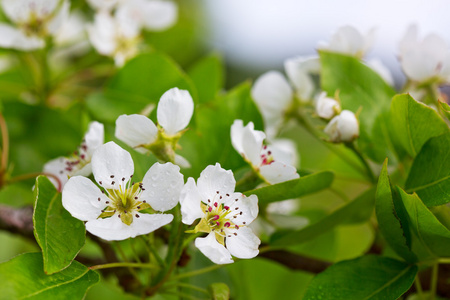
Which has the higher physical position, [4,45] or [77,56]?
[4,45]

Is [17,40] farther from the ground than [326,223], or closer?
farther from the ground

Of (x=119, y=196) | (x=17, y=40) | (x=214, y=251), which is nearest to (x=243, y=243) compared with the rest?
(x=214, y=251)

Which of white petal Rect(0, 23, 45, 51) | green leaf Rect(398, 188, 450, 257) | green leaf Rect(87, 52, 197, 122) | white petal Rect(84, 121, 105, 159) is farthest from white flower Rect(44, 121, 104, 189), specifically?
green leaf Rect(398, 188, 450, 257)

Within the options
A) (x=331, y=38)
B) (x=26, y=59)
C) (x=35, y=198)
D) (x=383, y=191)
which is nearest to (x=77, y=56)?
(x=26, y=59)

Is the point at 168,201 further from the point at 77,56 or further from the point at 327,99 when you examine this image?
the point at 77,56

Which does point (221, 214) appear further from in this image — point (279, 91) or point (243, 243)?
point (279, 91)

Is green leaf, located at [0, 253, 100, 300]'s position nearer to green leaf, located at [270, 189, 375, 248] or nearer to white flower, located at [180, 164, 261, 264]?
white flower, located at [180, 164, 261, 264]
